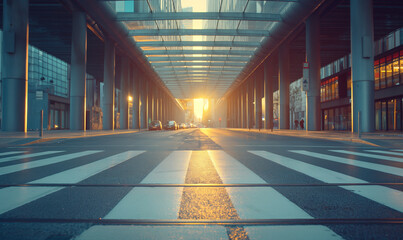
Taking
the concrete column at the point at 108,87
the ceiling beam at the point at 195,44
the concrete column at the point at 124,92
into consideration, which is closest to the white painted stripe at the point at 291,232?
the ceiling beam at the point at 195,44

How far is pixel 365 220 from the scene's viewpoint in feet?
7.78

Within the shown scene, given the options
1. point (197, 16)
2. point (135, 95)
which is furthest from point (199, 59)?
point (135, 95)

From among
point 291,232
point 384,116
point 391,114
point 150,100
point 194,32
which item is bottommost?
point 291,232

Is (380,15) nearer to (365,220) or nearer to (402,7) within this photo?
(402,7)

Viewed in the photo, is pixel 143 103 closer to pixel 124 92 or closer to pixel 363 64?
pixel 124 92

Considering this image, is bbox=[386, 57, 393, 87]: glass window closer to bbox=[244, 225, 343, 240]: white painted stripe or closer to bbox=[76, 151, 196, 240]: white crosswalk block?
bbox=[76, 151, 196, 240]: white crosswalk block

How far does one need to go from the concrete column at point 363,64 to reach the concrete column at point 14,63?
20468 millimetres

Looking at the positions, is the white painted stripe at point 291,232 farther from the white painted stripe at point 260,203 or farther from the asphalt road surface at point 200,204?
the white painted stripe at point 260,203

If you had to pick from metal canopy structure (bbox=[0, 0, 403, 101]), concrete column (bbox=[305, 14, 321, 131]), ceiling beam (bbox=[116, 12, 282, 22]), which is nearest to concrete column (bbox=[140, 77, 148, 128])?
metal canopy structure (bbox=[0, 0, 403, 101])

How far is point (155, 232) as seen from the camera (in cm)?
213

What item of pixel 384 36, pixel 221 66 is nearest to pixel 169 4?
pixel 221 66

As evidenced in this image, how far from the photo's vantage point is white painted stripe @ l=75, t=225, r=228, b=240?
2.04 meters

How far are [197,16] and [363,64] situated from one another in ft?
41.9

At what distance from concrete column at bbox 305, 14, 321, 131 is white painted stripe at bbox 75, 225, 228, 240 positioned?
23.1m
